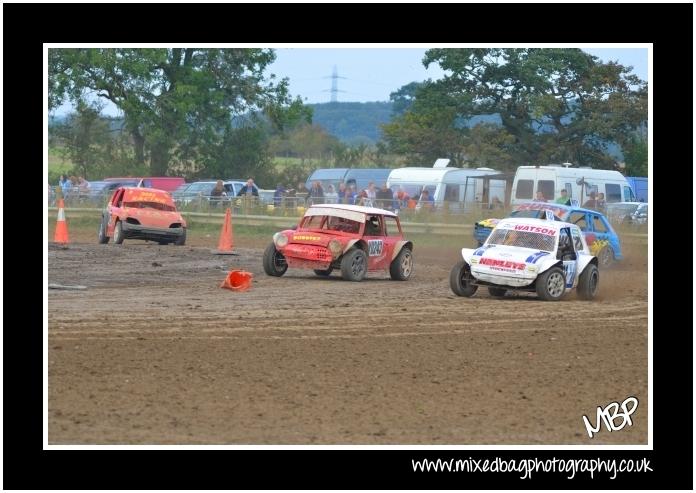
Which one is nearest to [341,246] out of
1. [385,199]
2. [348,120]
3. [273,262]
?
[273,262]

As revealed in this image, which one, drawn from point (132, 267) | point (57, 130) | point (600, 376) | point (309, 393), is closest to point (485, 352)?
point (600, 376)

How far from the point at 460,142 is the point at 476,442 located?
37.9 m

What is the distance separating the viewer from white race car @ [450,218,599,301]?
696 inches

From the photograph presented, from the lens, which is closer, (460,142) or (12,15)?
(12,15)

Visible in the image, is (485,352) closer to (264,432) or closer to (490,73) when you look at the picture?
(264,432)

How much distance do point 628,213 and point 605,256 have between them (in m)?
6.21

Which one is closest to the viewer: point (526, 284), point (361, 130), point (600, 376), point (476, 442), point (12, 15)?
point (476, 442)

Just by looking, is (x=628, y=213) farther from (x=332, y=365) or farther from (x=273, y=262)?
(x=332, y=365)

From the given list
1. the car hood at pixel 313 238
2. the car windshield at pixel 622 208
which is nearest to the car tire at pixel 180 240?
the car hood at pixel 313 238

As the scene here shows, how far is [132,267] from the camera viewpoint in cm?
2145

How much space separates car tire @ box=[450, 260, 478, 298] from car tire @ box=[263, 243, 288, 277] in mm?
3441

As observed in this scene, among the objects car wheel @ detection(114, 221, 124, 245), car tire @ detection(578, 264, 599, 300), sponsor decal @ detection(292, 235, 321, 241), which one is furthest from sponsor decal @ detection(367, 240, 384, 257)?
car wheel @ detection(114, 221, 124, 245)

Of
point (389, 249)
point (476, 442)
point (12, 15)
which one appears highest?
point (12, 15)

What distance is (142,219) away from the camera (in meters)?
26.3
